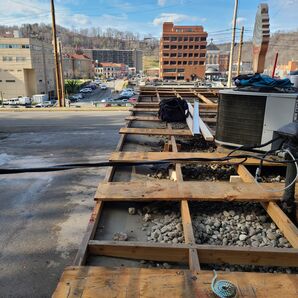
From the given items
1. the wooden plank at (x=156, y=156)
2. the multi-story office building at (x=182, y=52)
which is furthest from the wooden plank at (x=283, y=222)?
the multi-story office building at (x=182, y=52)

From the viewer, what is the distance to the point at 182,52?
7381 cm

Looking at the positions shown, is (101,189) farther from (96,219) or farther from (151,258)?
(151,258)

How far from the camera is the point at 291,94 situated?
10.5 ft

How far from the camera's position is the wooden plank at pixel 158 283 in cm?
141

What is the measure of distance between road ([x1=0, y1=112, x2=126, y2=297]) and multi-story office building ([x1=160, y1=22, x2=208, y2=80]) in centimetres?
6588

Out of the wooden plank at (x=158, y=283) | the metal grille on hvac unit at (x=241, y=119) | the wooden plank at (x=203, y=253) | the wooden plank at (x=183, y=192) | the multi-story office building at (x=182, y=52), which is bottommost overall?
the wooden plank at (x=203, y=253)

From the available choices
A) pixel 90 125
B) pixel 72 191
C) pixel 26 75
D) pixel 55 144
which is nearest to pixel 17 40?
pixel 26 75

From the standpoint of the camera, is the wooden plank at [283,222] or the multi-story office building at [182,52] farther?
the multi-story office building at [182,52]

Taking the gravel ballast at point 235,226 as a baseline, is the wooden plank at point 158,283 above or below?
above

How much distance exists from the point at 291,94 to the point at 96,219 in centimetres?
254

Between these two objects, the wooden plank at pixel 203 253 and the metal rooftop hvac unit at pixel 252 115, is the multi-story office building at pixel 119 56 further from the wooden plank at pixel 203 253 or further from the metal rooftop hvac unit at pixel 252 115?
the wooden plank at pixel 203 253

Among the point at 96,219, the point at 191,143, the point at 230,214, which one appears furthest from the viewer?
the point at 191,143

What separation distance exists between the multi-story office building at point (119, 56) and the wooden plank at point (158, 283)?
131614 millimetres

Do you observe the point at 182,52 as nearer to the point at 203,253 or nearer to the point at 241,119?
the point at 241,119
